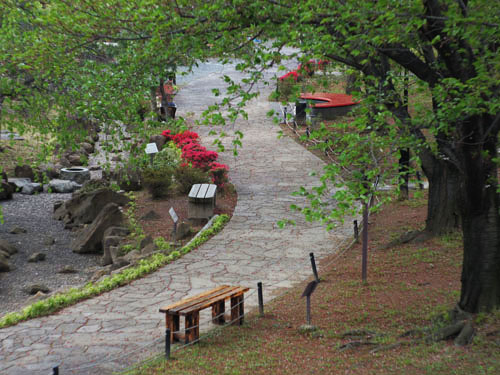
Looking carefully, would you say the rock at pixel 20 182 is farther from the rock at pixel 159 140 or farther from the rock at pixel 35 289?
the rock at pixel 35 289

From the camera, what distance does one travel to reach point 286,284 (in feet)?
36.3

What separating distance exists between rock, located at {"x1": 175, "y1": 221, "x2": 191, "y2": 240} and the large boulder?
11.5 ft

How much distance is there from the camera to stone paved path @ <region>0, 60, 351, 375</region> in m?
7.93

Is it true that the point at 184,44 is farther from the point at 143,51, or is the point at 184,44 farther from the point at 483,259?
the point at 483,259

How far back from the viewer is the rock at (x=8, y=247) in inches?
576

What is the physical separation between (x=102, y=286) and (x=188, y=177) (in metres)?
7.34

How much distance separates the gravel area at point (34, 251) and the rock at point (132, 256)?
0.92m

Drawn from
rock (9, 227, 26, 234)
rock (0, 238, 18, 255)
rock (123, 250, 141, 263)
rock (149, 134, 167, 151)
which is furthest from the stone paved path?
rock (9, 227, 26, 234)

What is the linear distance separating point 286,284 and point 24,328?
177 inches

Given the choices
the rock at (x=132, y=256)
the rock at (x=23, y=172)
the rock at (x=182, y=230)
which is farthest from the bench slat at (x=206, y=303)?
the rock at (x=23, y=172)

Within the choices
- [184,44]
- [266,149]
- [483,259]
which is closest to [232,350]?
[483,259]

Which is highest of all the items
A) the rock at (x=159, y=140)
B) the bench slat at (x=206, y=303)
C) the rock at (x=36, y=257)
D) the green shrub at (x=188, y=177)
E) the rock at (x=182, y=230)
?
the rock at (x=159, y=140)

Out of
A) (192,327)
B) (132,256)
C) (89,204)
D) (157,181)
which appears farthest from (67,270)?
(192,327)

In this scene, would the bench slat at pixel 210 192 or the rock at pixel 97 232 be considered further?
the bench slat at pixel 210 192
